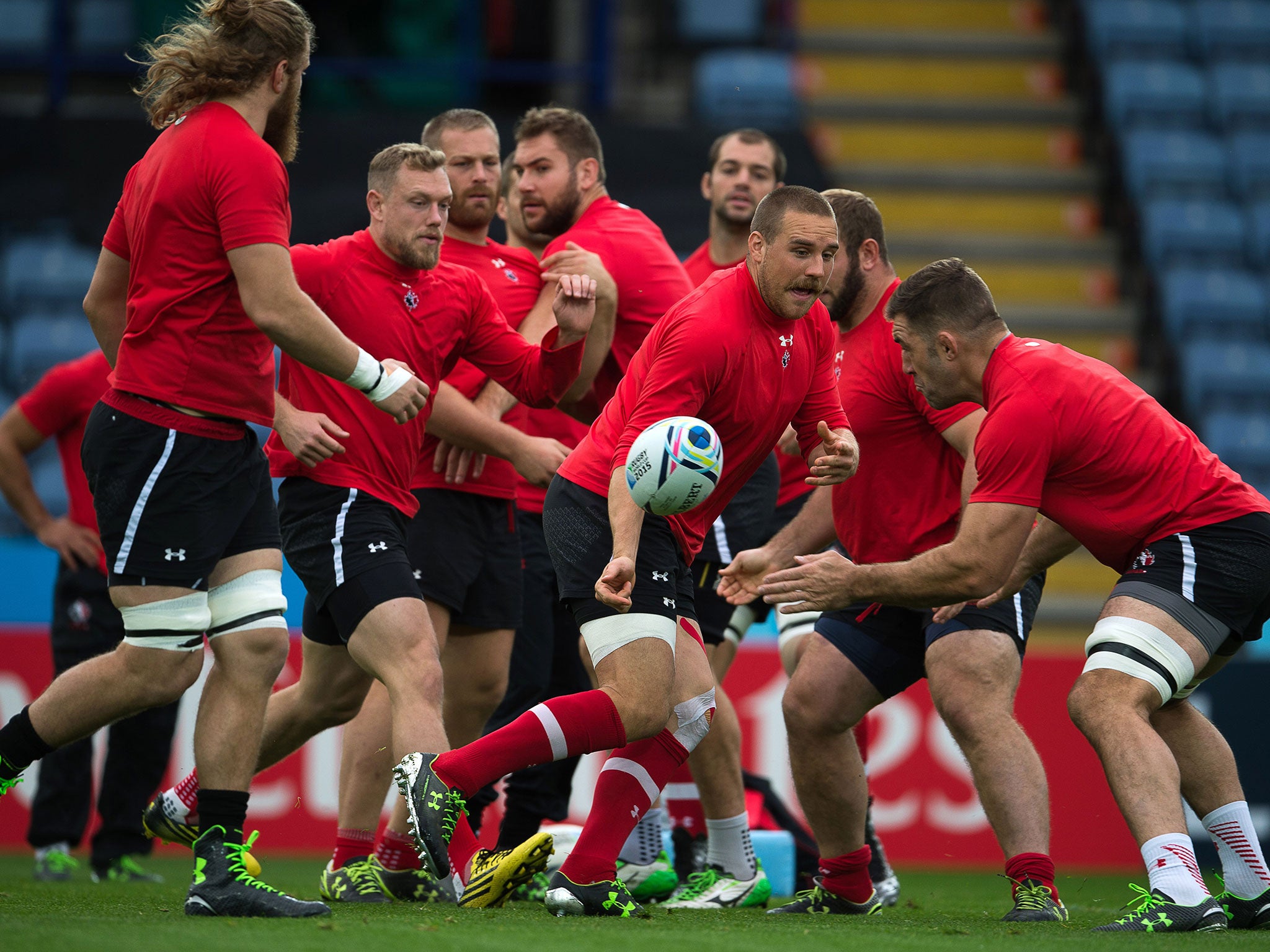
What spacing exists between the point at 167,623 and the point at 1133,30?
13.0 meters

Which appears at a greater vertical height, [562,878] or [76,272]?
[76,272]

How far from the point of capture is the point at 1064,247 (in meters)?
14.3

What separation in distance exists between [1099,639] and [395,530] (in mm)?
2243

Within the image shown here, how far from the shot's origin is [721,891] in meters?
5.54

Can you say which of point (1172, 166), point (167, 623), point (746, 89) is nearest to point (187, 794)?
Result: point (167, 623)

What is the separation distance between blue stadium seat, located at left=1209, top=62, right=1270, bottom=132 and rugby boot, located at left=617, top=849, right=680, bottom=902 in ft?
35.7

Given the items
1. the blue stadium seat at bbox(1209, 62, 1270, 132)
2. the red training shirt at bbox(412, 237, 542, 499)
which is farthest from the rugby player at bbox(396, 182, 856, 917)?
the blue stadium seat at bbox(1209, 62, 1270, 132)

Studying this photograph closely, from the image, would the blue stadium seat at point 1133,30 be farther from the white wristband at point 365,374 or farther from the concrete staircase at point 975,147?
the white wristband at point 365,374

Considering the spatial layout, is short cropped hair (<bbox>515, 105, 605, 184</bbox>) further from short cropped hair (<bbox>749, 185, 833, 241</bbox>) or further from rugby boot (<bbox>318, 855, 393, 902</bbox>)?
rugby boot (<bbox>318, 855, 393, 902</bbox>)

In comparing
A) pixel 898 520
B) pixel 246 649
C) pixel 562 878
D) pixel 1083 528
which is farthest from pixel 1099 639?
pixel 246 649

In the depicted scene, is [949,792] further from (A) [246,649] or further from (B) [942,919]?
(A) [246,649]

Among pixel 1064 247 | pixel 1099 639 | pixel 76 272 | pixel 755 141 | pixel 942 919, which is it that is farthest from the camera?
pixel 1064 247

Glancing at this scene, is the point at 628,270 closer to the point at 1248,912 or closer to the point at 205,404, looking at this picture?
the point at 205,404

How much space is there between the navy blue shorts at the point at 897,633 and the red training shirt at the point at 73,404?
3729mm
